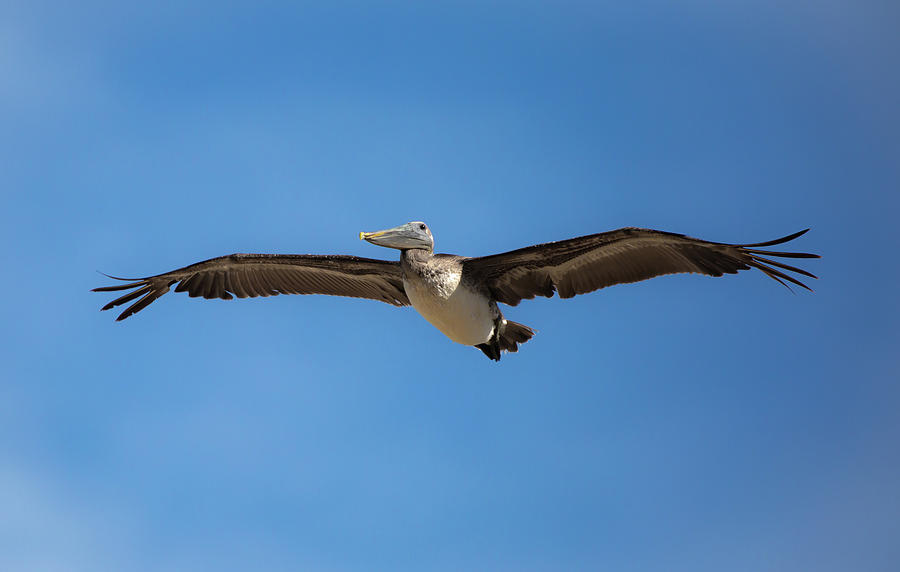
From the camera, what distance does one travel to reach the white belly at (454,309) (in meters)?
14.0

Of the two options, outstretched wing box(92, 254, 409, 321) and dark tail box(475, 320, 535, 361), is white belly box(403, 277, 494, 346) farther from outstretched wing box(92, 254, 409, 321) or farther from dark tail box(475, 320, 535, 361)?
outstretched wing box(92, 254, 409, 321)

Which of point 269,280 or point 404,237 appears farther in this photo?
point 269,280

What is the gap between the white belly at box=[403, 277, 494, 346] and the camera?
13969mm

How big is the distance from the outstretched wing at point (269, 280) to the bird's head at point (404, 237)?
1.42 m

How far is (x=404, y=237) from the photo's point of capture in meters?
14.1

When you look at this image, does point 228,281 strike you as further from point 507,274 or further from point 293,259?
point 507,274

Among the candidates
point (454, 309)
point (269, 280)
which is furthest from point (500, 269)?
point (269, 280)

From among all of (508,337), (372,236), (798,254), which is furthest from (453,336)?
(798,254)

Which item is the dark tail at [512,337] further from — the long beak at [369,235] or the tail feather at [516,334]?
the long beak at [369,235]

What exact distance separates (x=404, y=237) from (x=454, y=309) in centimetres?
126

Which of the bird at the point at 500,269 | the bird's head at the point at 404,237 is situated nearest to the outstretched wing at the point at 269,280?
the bird at the point at 500,269

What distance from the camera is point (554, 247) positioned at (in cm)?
1402

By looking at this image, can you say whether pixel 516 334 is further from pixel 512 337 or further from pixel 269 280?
pixel 269 280

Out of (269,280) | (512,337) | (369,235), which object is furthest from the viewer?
(269,280)
